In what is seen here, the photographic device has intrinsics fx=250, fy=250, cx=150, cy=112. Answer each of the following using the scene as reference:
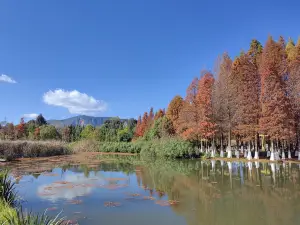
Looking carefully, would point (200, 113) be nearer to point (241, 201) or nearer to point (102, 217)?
point (241, 201)

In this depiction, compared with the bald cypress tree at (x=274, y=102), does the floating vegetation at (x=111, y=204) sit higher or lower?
lower

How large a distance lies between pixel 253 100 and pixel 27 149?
2270cm

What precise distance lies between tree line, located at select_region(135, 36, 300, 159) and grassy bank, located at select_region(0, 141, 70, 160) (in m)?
15.7

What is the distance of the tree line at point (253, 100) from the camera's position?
68.0ft

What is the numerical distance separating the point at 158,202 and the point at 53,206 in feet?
→ 11.0

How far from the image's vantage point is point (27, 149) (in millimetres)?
25219

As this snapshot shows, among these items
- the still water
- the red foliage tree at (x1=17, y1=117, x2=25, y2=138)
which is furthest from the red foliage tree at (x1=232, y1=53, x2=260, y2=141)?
the red foliage tree at (x1=17, y1=117, x2=25, y2=138)

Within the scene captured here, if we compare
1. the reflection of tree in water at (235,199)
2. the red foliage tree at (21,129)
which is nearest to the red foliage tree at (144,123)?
the red foliage tree at (21,129)

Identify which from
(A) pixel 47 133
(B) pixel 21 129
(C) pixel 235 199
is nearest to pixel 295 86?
(C) pixel 235 199

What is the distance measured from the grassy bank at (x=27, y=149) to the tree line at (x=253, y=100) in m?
15.7

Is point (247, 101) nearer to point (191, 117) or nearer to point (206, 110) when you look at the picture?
point (206, 110)

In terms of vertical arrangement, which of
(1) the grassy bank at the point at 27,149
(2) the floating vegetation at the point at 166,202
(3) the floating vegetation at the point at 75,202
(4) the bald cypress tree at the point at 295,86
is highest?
(4) the bald cypress tree at the point at 295,86

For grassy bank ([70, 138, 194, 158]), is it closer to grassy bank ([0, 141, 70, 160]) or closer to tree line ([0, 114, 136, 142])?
tree line ([0, 114, 136, 142])

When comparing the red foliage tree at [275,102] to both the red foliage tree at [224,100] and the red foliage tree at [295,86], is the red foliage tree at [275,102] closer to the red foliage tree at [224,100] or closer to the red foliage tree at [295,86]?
the red foliage tree at [295,86]
